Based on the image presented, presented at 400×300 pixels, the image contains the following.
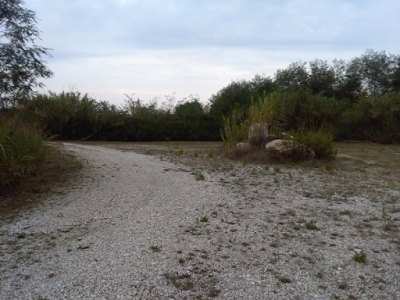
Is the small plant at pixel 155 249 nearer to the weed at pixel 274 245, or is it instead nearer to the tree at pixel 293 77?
the weed at pixel 274 245

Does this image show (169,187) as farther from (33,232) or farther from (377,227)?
(377,227)

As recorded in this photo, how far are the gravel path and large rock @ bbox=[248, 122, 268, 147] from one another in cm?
446

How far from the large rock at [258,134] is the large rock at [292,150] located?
105 cm

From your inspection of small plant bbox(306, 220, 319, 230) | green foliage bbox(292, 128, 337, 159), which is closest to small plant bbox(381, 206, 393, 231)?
small plant bbox(306, 220, 319, 230)

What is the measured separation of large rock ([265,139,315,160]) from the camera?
10414 millimetres

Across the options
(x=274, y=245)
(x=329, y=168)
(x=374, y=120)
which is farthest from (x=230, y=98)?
(x=274, y=245)

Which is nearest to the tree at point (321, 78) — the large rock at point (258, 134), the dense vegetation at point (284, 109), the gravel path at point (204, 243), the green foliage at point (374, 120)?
the dense vegetation at point (284, 109)

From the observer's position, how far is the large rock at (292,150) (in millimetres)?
10414

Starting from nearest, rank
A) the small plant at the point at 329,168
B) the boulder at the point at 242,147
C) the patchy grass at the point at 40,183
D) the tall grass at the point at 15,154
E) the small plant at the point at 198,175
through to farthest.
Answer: the patchy grass at the point at 40,183 < the tall grass at the point at 15,154 < the small plant at the point at 198,175 < the small plant at the point at 329,168 < the boulder at the point at 242,147

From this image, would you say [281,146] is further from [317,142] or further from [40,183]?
[40,183]

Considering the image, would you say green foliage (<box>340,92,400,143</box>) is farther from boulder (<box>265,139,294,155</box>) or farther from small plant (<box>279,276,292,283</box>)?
small plant (<box>279,276,292,283</box>)

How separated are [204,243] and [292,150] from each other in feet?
21.9

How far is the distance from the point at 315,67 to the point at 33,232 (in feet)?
77.4

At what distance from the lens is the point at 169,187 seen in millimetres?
7215
